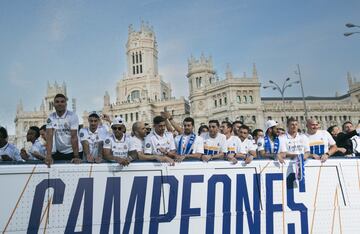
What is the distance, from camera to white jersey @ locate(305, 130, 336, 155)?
599 cm

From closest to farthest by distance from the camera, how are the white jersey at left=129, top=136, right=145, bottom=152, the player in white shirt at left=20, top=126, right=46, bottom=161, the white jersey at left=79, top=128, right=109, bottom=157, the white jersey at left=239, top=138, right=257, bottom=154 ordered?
1. the white jersey at left=129, top=136, right=145, bottom=152
2. the white jersey at left=79, top=128, right=109, bottom=157
3. the player in white shirt at left=20, top=126, right=46, bottom=161
4. the white jersey at left=239, top=138, right=257, bottom=154

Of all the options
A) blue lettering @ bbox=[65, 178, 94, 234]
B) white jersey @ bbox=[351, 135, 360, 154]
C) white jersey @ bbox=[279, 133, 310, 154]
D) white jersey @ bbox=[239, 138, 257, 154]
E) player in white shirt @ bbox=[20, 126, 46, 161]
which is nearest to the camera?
blue lettering @ bbox=[65, 178, 94, 234]

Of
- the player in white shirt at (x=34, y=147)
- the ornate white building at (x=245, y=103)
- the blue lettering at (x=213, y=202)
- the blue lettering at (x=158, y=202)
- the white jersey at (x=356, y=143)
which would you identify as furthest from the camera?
the ornate white building at (x=245, y=103)

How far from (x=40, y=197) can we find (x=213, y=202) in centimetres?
227

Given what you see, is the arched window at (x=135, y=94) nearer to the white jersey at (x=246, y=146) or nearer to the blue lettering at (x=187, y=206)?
the white jersey at (x=246, y=146)

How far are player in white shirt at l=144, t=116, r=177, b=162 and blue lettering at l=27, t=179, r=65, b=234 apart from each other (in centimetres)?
141

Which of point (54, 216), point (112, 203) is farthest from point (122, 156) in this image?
point (54, 216)

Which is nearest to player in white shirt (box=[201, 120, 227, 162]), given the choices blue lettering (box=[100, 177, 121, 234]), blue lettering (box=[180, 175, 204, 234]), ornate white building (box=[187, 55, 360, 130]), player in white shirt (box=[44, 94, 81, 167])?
blue lettering (box=[180, 175, 204, 234])

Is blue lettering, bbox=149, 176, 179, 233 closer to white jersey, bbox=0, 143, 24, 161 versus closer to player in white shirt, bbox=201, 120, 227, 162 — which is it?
player in white shirt, bbox=201, 120, 227, 162

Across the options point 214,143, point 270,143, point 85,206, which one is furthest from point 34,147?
point 270,143

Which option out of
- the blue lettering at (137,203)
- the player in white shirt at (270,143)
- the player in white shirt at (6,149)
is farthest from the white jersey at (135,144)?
the player in white shirt at (270,143)

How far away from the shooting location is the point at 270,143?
623 cm

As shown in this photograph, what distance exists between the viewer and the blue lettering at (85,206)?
417 cm

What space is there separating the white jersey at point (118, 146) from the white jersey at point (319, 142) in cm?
319
